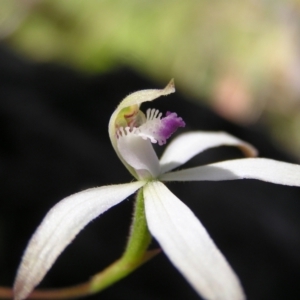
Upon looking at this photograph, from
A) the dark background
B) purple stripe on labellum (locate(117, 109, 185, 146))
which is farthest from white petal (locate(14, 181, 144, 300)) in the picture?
the dark background

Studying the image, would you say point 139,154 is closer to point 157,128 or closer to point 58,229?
point 157,128

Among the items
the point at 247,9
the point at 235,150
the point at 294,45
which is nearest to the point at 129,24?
the point at 247,9

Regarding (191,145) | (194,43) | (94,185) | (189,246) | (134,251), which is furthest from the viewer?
(194,43)

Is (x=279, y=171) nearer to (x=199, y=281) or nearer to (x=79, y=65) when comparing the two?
(x=199, y=281)

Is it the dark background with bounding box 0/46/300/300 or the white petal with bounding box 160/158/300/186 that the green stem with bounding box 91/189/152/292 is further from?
the dark background with bounding box 0/46/300/300

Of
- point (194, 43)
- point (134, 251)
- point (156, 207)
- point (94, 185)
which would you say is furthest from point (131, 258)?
point (194, 43)

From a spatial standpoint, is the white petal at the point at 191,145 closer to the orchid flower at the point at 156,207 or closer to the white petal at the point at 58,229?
the orchid flower at the point at 156,207

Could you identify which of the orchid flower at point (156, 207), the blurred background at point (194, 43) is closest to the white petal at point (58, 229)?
the orchid flower at point (156, 207)
